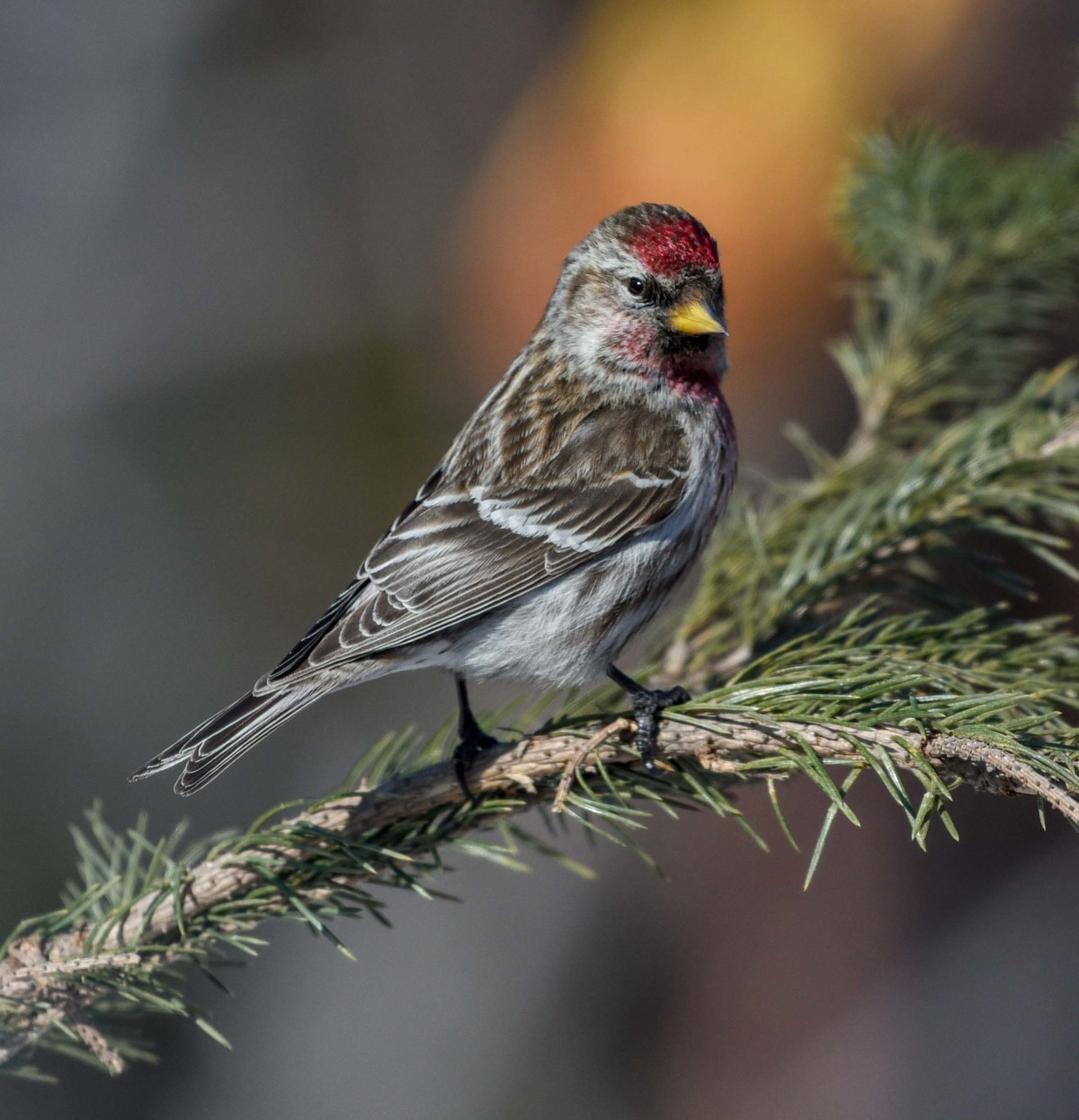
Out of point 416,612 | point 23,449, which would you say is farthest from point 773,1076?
point 23,449

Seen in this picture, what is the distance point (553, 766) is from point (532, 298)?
204cm

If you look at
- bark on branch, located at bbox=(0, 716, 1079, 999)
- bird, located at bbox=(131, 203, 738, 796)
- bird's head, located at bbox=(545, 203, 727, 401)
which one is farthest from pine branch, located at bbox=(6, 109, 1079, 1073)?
bird's head, located at bbox=(545, 203, 727, 401)

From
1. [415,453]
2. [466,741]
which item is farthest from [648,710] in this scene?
[415,453]

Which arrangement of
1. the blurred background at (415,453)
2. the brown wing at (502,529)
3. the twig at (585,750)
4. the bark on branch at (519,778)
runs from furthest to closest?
the blurred background at (415,453) → the brown wing at (502,529) → the twig at (585,750) → the bark on branch at (519,778)

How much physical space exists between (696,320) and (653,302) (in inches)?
4.5

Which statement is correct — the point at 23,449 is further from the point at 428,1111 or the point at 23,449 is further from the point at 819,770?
the point at 819,770

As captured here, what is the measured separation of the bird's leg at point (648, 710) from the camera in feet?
4.68

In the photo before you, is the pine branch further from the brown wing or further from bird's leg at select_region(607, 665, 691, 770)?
the brown wing

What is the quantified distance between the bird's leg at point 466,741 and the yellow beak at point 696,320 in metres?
0.66

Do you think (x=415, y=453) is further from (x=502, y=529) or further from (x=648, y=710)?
(x=648, y=710)

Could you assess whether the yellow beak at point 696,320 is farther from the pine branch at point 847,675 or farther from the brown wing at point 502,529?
the pine branch at point 847,675

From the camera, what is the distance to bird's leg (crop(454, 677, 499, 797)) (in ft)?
4.82

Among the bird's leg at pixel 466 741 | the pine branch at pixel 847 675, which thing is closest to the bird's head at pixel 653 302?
the pine branch at pixel 847 675

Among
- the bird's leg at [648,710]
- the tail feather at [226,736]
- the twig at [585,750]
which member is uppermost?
the tail feather at [226,736]
